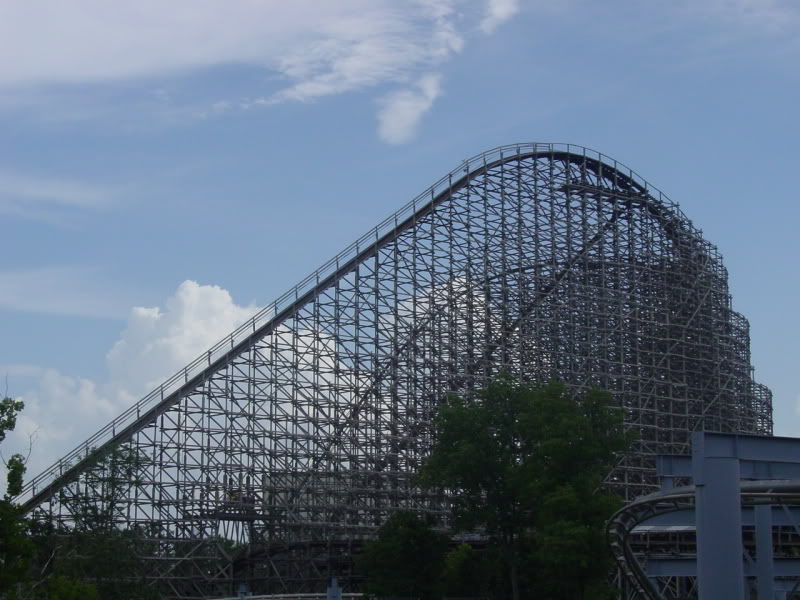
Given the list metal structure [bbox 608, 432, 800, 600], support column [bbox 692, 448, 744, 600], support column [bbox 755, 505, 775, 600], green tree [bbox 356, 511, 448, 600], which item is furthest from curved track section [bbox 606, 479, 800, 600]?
green tree [bbox 356, 511, 448, 600]

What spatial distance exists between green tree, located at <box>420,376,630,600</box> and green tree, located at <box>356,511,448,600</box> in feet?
→ 4.39

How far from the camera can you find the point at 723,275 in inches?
1890

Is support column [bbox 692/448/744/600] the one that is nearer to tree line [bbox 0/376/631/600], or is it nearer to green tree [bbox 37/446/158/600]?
tree line [bbox 0/376/631/600]

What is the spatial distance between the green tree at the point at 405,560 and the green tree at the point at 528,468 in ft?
4.39

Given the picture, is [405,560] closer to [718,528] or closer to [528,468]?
[528,468]

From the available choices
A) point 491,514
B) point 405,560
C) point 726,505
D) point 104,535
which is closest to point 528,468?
point 491,514

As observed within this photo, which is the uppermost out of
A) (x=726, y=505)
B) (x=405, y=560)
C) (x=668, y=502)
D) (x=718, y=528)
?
(x=668, y=502)

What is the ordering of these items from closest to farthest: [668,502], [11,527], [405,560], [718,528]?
[718,528], [11,527], [668,502], [405,560]

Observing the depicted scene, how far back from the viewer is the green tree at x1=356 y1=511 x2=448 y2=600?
32.6 meters

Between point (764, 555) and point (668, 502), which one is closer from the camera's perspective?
point (764, 555)

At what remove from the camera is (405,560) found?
108 ft

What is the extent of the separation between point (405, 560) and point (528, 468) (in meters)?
4.54

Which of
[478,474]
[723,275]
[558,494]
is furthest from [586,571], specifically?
[723,275]

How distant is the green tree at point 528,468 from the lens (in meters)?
29.6
